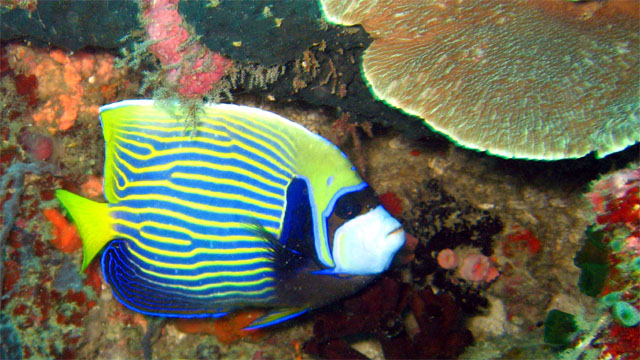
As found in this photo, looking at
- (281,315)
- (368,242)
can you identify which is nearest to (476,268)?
(368,242)

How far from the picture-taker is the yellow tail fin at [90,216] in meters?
1.99

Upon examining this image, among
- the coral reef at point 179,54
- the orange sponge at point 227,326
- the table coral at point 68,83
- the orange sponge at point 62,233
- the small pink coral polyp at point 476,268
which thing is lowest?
the orange sponge at point 227,326

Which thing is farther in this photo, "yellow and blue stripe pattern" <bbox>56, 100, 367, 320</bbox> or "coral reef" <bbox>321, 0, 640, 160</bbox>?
"yellow and blue stripe pattern" <bbox>56, 100, 367, 320</bbox>

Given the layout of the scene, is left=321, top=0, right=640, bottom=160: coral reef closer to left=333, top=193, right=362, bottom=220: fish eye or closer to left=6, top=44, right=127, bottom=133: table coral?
left=333, top=193, right=362, bottom=220: fish eye

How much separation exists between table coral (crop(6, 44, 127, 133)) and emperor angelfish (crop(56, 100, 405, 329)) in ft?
2.42

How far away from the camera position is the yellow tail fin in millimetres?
1986

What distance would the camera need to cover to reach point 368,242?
187cm

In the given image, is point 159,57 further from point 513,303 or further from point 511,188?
point 513,303

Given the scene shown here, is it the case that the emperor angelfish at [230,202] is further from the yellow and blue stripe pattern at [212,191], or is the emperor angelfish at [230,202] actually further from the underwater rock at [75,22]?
the underwater rock at [75,22]

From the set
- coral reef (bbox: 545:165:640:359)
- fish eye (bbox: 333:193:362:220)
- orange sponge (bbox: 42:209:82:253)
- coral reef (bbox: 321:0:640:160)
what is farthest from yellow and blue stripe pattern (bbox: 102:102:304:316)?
coral reef (bbox: 545:165:640:359)

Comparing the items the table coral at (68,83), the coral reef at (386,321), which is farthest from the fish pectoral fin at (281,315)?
the table coral at (68,83)

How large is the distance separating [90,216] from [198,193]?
2.20 feet

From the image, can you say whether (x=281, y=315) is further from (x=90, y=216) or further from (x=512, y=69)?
(x=512, y=69)

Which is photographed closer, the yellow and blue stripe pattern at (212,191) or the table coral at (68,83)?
the yellow and blue stripe pattern at (212,191)
